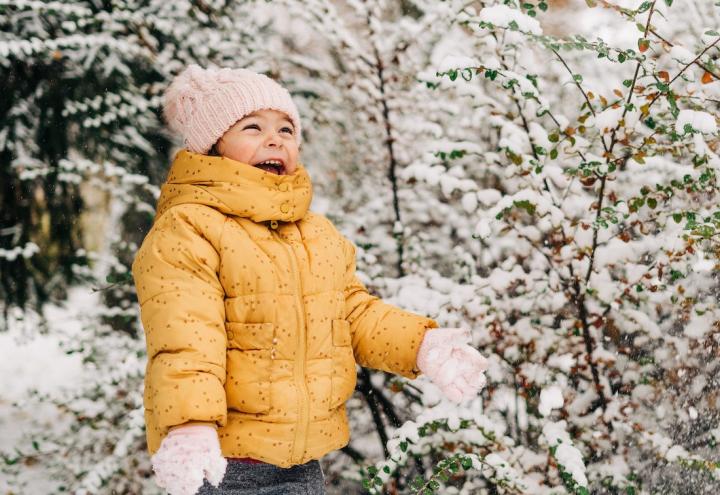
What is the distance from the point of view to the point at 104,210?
546cm

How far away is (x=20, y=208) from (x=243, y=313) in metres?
3.43

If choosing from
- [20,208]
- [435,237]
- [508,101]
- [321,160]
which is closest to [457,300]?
[435,237]

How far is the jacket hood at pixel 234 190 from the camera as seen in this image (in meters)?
1.88

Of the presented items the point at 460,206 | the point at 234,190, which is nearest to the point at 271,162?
the point at 234,190

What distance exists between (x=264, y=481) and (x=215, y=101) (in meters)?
1.15

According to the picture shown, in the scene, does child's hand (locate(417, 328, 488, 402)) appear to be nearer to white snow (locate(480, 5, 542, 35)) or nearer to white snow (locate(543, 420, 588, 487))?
white snow (locate(543, 420, 588, 487))

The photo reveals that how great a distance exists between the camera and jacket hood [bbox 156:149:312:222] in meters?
1.88

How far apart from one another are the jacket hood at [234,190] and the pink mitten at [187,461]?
0.64 metres

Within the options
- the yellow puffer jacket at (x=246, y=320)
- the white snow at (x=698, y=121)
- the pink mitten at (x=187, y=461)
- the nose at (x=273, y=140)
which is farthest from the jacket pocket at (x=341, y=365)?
the white snow at (x=698, y=121)

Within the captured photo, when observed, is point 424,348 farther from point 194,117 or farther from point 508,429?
point 508,429

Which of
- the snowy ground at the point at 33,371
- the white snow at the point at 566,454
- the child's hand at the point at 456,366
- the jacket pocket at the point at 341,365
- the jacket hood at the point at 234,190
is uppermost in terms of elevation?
the jacket hood at the point at 234,190

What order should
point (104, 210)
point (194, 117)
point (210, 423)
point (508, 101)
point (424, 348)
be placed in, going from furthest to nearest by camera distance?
point (104, 210), point (508, 101), point (194, 117), point (424, 348), point (210, 423)

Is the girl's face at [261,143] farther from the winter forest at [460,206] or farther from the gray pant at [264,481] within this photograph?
the gray pant at [264,481]

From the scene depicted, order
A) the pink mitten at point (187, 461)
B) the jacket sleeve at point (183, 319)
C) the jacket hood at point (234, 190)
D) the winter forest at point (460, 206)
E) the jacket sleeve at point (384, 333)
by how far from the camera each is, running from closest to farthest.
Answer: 1. the pink mitten at point (187, 461)
2. the jacket sleeve at point (183, 319)
3. the jacket hood at point (234, 190)
4. the jacket sleeve at point (384, 333)
5. the winter forest at point (460, 206)
